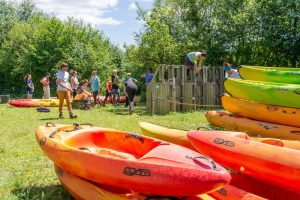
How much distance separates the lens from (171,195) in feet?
11.6

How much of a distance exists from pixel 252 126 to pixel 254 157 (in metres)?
4.22

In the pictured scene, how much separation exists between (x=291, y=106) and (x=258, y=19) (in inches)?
533

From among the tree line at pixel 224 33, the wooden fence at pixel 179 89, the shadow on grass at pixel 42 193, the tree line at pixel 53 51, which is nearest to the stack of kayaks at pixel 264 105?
the wooden fence at pixel 179 89

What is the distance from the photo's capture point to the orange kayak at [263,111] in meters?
7.87

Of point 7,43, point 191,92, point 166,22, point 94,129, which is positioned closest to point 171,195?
point 94,129

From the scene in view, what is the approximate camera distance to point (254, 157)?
13.9 ft

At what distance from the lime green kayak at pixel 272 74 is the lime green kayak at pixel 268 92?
2.10ft

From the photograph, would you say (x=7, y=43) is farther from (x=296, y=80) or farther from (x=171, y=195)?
(x=171, y=195)

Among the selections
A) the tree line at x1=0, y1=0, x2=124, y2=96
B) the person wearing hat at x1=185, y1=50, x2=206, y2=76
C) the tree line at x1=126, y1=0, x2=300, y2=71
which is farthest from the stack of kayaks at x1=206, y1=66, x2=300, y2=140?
the tree line at x1=0, y1=0, x2=124, y2=96

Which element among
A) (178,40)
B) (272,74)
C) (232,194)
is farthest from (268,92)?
(178,40)

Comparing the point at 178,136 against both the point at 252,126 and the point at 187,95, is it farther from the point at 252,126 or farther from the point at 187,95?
the point at 187,95

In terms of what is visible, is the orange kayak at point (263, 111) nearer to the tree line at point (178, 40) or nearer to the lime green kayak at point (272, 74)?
the lime green kayak at point (272, 74)

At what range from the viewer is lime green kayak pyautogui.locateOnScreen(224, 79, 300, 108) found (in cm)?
798

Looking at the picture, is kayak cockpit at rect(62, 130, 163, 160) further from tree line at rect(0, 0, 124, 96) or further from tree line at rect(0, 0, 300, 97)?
tree line at rect(0, 0, 124, 96)
